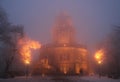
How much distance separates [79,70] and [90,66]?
1235 cm

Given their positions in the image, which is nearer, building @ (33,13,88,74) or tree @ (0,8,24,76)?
tree @ (0,8,24,76)

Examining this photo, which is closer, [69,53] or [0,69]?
[0,69]

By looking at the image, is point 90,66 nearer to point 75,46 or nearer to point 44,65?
point 75,46

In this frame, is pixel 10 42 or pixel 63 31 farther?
pixel 63 31

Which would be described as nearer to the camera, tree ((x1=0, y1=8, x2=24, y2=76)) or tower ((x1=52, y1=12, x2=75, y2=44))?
tree ((x1=0, y1=8, x2=24, y2=76))

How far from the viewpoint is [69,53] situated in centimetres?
8844

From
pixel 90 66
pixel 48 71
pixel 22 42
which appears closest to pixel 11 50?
pixel 22 42

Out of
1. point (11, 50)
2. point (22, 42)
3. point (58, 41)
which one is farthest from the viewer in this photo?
point (58, 41)

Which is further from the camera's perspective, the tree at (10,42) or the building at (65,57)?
the building at (65,57)

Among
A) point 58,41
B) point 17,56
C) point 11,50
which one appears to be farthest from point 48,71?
point 58,41

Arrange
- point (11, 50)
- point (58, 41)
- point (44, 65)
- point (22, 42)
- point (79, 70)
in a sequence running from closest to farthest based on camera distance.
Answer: point (11, 50)
point (22, 42)
point (44, 65)
point (79, 70)
point (58, 41)

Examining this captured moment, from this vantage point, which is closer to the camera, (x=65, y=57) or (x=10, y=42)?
(x=10, y=42)

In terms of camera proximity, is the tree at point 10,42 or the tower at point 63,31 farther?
the tower at point 63,31

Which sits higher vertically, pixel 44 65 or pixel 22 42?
pixel 22 42
